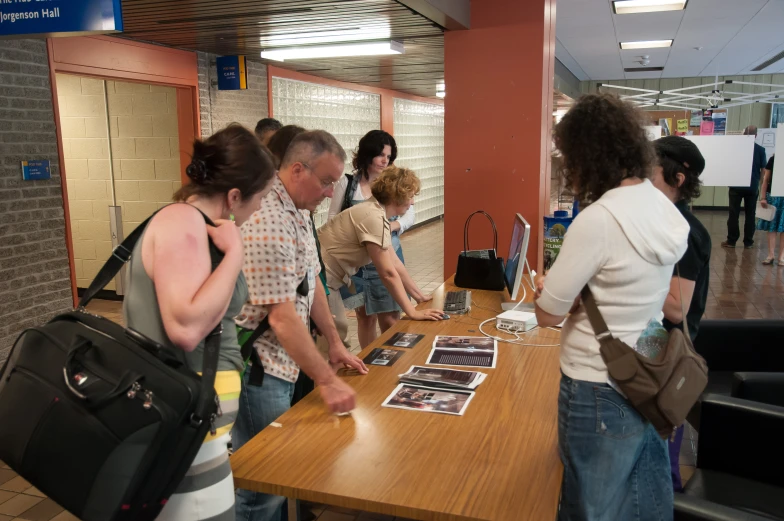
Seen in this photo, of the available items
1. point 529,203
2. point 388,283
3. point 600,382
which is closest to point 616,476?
point 600,382

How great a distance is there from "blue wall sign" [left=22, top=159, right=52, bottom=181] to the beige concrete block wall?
221 cm

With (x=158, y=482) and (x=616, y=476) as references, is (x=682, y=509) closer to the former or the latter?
(x=616, y=476)

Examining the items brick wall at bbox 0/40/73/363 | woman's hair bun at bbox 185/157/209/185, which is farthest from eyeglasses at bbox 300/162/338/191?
brick wall at bbox 0/40/73/363

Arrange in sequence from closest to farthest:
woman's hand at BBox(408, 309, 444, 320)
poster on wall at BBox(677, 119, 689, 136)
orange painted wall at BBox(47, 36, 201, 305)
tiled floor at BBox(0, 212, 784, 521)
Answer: tiled floor at BBox(0, 212, 784, 521), woman's hand at BBox(408, 309, 444, 320), orange painted wall at BBox(47, 36, 201, 305), poster on wall at BBox(677, 119, 689, 136)

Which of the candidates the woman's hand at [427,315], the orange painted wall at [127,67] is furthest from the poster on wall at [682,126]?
the woman's hand at [427,315]

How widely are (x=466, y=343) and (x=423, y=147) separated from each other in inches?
464

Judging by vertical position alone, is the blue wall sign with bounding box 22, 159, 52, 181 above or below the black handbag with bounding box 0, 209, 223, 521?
above

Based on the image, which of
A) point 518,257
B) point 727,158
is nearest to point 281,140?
point 518,257

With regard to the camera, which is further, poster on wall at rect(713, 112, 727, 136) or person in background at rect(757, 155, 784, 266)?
person in background at rect(757, 155, 784, 266)

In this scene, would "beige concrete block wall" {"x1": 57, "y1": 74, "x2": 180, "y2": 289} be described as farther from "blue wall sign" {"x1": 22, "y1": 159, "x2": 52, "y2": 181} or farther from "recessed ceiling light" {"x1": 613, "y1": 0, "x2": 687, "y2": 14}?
"recessed ceiling light" {"x1": 613, "y1": 0, "x2": 687, "y2": 14}

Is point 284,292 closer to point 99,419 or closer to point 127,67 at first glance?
point 99,419

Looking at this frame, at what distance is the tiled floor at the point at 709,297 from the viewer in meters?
3.00

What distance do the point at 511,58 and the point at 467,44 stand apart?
34 centimetres

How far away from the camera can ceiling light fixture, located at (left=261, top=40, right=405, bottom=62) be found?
20.8ft
